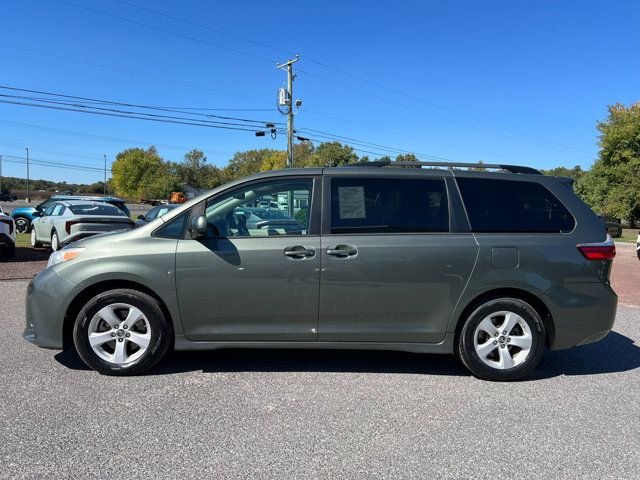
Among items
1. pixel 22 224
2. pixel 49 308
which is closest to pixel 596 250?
pixel 49 308

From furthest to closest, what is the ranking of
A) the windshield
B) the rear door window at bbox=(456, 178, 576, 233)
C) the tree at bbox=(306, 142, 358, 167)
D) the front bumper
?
the tree at bbox=(306, 142, 358, 167), the windshield, the rear door window at bbox=(456, 178, 576, 233), the front bumper

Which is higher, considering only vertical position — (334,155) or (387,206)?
(334,155)

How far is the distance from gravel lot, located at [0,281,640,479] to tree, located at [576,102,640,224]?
50028 mm

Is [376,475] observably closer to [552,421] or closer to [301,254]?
[552,421]

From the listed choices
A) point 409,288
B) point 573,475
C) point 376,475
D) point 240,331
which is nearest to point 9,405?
point 240,331

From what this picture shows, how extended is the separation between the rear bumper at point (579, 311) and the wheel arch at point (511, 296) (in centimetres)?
5

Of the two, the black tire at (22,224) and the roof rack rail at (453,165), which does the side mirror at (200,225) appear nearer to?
the roof rack rail at (453,165)

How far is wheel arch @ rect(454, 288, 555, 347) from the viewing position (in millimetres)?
4328

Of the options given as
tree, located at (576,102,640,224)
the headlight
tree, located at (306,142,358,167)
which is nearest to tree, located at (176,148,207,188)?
tree, located at (306,142,358,167)

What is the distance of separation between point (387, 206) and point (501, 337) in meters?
1.51

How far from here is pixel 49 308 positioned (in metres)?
4.15

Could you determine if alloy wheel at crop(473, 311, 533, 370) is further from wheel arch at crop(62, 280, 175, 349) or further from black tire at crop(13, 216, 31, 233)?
black tire at crop(13, 216, 31, 233)

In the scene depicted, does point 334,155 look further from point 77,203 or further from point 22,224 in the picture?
point 77,203

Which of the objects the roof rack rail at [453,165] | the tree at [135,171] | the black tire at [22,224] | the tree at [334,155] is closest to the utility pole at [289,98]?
the black tire at [22,224]
